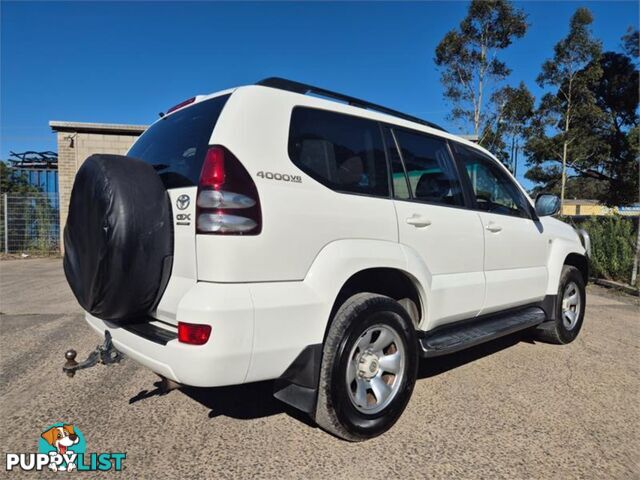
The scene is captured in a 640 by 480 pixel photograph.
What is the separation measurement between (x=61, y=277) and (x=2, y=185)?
42.0ft

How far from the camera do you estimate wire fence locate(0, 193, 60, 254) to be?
13.1 metres

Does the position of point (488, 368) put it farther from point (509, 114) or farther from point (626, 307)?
point (509, 114)

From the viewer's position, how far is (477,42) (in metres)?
22.4

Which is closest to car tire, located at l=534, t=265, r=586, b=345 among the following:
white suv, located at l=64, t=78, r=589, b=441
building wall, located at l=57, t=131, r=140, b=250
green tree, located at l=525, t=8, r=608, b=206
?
white suv, located at l=64, t=78, r=589, b=441

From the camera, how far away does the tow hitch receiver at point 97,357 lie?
2379mm

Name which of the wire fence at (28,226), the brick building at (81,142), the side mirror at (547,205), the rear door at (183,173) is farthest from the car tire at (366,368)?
the wire fence at (28,226)

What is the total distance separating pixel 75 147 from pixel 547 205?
12.8 meters

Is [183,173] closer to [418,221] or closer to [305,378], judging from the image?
[305,378]

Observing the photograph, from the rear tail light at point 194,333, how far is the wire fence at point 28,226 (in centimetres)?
1335

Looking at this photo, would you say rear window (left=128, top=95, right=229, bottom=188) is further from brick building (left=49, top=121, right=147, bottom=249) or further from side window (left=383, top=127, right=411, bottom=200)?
brick building (left=49, top=121, right=147, bottom=249)

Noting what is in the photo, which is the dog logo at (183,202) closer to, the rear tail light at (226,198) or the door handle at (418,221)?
the rear tail light at (226,198)

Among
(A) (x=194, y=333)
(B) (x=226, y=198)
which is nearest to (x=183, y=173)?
(B) (x=226, y=198)

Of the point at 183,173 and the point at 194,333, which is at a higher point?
the point at 183,173

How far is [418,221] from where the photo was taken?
292cm
